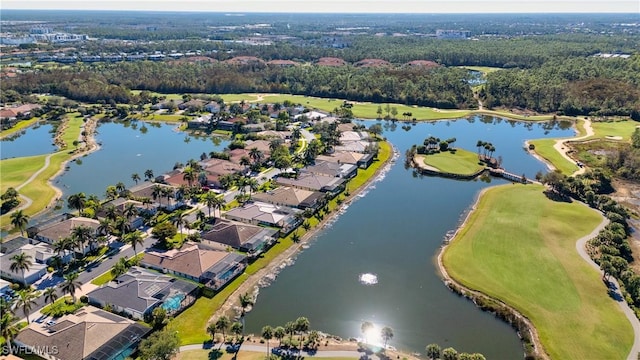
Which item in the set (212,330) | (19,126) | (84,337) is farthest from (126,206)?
(19,126)

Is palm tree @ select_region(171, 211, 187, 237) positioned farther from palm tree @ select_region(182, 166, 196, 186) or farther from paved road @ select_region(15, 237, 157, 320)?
palm tree @ select_region(182, 166, 196, 186)

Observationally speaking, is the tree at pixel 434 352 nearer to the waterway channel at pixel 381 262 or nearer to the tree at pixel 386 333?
the waterway channel at pixel 381 262

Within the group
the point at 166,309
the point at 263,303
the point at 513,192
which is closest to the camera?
the point at 166,309

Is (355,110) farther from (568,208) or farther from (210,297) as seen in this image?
(210,297)

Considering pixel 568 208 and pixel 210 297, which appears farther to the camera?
pixel 568 208

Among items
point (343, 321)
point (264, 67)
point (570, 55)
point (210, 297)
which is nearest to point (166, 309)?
point (210, 297)

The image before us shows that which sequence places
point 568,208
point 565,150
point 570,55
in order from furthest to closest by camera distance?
1. point 570,55
2. point 565,150
3. point 568,208
